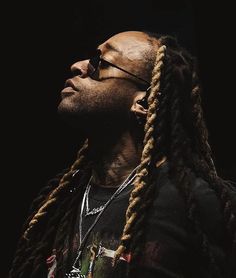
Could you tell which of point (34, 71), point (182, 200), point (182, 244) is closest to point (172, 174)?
point (182, 200)

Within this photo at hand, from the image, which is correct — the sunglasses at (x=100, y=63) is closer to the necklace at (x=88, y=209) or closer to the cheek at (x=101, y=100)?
the cheek at (x=101, y=100)

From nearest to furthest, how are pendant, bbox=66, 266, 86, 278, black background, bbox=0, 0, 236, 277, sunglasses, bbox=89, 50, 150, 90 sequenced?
pendant, bbox=66, 266, 86, 278
sunglasses, bbox=89, 50, 150, 90
black background, bbox=0, 0, 236, 277

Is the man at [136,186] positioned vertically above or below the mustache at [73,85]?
below

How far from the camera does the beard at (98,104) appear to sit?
9.02 ft

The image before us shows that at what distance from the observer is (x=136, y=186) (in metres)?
2.53

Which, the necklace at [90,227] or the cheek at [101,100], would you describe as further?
the cheek at [101,100]

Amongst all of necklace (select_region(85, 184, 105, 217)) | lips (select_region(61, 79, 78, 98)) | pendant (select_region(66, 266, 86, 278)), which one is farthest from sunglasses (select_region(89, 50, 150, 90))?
pendant (select_region(66, 266, 86, 278))

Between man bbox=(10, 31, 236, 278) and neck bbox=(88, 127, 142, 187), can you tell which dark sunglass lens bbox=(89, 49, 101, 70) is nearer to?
man bbox=(10, 31, 236, 278)

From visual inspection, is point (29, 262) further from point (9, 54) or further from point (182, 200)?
point (9, 54)

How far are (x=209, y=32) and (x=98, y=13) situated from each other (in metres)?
0.67

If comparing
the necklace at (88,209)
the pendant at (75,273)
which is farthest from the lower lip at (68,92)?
the pendant at (75,273)

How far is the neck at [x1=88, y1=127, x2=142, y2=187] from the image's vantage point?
2.76 meters

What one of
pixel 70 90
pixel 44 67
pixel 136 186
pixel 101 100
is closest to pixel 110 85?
pixel 101 100

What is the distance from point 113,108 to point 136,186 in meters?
0.41
